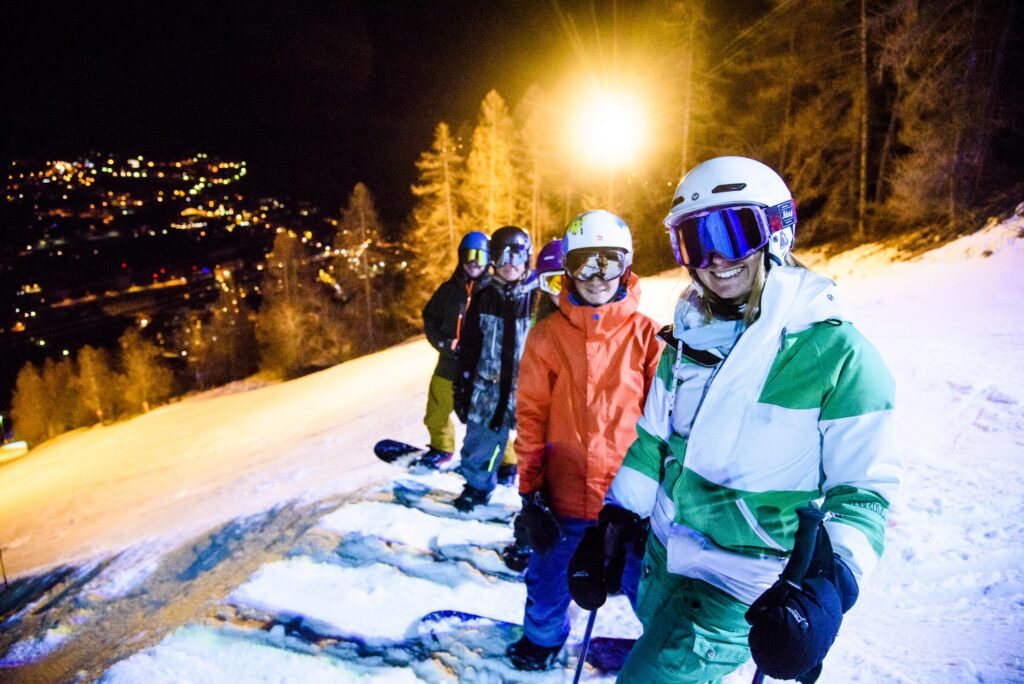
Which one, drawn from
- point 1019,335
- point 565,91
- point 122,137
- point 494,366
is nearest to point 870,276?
point 1019,335

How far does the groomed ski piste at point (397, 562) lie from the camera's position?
291 centimetres

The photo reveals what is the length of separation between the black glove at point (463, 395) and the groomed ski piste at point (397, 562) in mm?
1059

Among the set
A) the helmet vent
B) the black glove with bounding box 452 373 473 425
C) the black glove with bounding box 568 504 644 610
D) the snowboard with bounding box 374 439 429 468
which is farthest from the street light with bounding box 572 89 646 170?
the black glove with bounding box 568 504 644 610

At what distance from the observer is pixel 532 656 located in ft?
9.91

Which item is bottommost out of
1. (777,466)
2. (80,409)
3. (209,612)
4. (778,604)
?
(80,409)

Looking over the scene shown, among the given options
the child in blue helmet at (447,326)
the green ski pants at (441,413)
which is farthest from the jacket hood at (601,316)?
the green ski pants at (441,413)

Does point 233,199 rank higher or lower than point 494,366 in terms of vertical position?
higher

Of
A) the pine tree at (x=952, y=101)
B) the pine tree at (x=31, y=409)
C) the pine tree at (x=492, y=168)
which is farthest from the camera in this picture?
the pine tree at (x=31, y=409)

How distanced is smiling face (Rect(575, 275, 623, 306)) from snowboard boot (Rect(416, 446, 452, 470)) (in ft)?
12.3

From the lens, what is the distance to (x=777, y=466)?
5.40 feet

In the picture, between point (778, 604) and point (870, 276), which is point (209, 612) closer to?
point (778, 604)

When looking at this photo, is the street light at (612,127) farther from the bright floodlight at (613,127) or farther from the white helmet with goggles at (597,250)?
the white helmet with goggles at (597,250)

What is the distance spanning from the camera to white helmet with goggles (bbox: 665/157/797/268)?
75.1 inches

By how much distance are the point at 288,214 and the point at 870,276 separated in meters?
126
